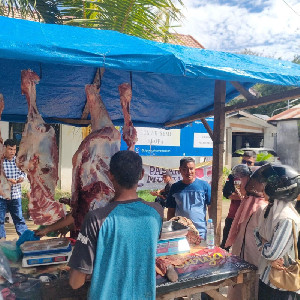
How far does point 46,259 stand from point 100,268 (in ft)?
2.57

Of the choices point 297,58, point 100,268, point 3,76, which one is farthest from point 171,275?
point 297,58

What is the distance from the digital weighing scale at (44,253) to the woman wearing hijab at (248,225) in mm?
1591

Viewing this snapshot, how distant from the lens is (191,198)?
3.81m

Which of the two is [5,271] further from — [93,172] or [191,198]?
[191,198]

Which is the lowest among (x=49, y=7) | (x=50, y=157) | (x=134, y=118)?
(x=50, y=157)

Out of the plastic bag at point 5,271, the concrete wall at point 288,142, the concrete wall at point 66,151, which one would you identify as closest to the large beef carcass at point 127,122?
the plastic bag at point 5,271

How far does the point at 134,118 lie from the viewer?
4.77m

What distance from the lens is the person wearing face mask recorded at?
3767 mm

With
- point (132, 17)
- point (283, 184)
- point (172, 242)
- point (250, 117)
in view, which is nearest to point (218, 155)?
point (283, 184)

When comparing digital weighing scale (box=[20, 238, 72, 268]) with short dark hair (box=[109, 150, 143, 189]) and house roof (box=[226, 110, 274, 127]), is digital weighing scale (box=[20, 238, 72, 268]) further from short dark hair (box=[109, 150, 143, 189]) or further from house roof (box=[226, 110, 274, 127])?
house roof (box=[226, 110, 274, 127])

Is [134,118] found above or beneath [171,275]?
above

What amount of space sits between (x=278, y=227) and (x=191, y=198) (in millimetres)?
1522

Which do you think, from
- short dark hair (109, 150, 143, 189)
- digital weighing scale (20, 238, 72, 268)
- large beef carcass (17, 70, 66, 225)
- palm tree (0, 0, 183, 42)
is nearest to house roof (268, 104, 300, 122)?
palm tree (0, 0, 183, 42)

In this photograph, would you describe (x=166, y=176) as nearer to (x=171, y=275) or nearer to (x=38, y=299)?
(x=171, y=275)
